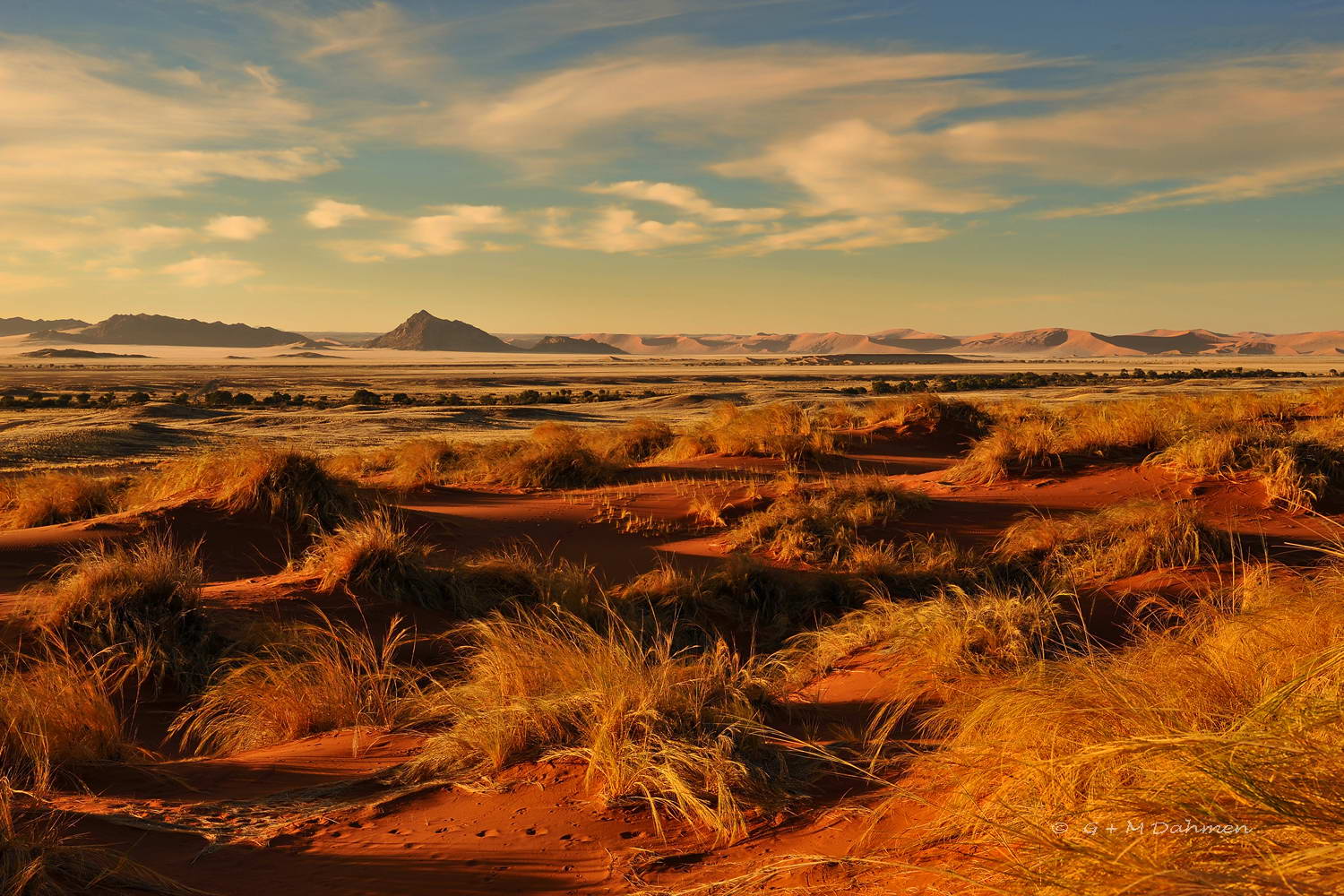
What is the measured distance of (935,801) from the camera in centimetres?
385

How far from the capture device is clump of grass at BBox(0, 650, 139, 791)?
4.40 metres

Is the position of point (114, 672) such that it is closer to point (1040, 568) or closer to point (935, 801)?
point (935, 801)

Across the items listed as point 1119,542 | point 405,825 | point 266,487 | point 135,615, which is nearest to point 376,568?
point 135,615

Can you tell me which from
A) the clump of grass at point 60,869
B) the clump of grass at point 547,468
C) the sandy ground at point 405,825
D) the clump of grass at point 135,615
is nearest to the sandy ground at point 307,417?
the clump of grass at point 547,468

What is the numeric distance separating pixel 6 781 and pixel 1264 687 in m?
4.98

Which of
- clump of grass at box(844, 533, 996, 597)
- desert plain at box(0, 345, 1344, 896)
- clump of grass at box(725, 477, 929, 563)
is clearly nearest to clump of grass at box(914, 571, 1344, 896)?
desert plain at box(0, 345, 1344, 896)

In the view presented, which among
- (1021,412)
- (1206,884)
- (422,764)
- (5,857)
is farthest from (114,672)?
(1021,412)

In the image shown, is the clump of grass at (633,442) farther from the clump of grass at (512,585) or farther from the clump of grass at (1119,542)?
the clump of grass at (1119,542)

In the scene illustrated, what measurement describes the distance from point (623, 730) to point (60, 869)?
7.55 feet

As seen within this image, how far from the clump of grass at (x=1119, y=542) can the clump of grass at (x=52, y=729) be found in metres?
8.02

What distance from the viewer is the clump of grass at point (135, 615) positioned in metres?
7.18

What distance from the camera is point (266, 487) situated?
38.5 feet

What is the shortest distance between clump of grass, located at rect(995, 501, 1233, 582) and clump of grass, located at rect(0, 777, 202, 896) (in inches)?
318

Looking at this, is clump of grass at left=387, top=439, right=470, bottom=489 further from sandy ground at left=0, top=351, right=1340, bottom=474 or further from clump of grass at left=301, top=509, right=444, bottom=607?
sandy ground at left=0, top=351, right=1340, bottom=474
